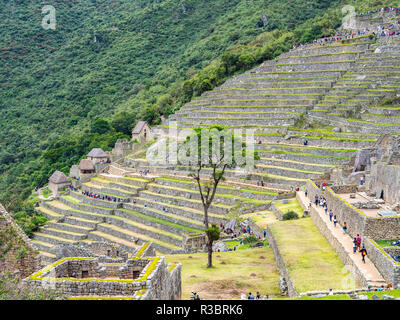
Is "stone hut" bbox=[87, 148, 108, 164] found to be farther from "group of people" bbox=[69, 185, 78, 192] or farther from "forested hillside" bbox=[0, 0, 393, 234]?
"forested hillside" bbox=[0, 0, 393, 234]

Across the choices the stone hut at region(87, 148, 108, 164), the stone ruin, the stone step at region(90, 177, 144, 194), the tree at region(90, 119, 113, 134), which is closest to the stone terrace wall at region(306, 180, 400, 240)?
the stone ruin

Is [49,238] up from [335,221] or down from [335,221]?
down

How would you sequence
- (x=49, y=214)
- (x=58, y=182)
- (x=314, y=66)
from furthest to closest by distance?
(x=314, y=66)
(x=58, y=182)
(x=49, y=214)

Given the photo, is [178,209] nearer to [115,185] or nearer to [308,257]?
[115,185]

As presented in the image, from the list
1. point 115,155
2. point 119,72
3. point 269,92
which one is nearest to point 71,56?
point 119,72

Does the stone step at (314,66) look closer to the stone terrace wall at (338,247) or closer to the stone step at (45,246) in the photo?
the stone terrace wall at (338,247)

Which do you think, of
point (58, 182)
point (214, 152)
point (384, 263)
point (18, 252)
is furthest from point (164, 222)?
point (18, 252)
